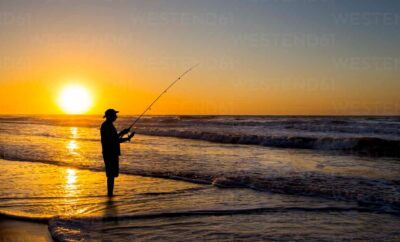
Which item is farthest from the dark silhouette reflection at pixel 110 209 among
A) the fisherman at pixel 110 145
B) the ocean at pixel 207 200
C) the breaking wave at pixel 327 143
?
the breaking wave at pixel 327 143

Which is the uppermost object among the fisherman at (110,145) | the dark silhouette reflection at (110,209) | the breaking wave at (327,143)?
the fisherman at (110,145)

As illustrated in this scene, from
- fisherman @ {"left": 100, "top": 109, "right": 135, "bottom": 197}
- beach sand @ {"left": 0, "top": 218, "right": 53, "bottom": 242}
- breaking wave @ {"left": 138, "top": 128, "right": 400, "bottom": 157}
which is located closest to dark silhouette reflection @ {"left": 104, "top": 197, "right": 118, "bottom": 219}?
fisherman @ {"left": 100, "top": 109, "right": 135, "bottom": 197}

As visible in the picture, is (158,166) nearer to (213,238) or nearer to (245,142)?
(213,238)

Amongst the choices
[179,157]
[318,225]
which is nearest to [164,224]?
[318,225]

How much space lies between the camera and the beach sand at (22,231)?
556 centimetres

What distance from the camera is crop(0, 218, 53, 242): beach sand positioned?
556 cm

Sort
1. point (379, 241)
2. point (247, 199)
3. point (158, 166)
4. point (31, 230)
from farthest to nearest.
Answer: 1. point (158, 166)
2. point (247, 199)
3. point (31, 230)
4. point (379, 241)

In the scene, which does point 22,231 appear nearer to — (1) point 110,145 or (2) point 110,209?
(2) point 110,209

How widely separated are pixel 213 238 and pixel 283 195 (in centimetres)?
343

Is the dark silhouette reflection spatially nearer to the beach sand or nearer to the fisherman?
the fisherman

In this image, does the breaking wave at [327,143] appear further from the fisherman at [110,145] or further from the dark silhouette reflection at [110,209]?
the dark silhouette reflection at [110,209]

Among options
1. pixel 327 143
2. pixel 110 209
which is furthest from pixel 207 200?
pixel 327 143

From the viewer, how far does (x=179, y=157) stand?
16.0m

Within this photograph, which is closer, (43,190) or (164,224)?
(164,224)
